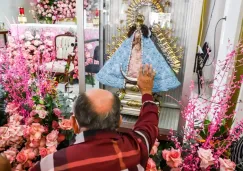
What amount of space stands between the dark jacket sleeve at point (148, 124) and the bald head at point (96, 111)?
0.14 m

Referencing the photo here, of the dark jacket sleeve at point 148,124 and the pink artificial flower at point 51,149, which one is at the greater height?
the dark jacket sleeve at point 148,124

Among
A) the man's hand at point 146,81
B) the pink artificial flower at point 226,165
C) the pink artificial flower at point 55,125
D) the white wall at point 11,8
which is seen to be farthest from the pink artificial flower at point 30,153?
the white wall at point 11,8

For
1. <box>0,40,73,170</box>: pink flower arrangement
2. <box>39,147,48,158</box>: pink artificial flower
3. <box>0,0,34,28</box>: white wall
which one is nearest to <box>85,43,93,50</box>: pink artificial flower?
<box>0,40,73,170</box>: pink flower arrangement

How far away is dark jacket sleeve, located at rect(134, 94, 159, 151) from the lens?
0.84 meters

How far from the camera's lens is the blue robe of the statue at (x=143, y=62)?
1.30 metres

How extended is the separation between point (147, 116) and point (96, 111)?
0.26 m

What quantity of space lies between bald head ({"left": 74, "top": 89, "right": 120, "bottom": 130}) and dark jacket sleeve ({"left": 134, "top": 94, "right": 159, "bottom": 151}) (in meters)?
0.14

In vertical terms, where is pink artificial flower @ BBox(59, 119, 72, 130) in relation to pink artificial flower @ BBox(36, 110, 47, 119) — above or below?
below

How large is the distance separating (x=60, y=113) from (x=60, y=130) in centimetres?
8

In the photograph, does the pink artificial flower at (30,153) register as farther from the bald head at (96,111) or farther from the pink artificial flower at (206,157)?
the pink artificial flower at (206,157)

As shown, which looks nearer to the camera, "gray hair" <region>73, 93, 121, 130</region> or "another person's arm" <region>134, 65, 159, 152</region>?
"gray hair" <region>73, 93, 121, 130</region>

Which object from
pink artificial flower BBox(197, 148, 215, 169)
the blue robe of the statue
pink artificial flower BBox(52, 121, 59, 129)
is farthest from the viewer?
the blue robe of the statue

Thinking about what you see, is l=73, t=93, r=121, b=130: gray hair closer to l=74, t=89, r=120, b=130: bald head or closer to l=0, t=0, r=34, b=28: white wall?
l=74, t=89, r=120, b=130: bald head

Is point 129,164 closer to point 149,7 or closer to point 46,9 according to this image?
point 149,7
